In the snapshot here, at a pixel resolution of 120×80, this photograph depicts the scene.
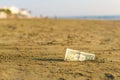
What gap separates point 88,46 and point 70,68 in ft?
9.59

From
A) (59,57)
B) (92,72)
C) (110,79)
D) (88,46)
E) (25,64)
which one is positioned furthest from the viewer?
(88,46)

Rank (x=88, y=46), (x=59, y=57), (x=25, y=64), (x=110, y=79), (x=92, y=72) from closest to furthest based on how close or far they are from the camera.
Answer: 1. (x=110, y=79)
2. (x=92, y=72)
3. (x=25, y=64)
4. (x=59, y=57)
5. (x=88, y=46)

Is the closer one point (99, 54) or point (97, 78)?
point (97, 78)

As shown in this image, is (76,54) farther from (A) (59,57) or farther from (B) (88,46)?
(B) (88,46)

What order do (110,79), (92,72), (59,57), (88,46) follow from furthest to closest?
(88,46) < (59,57) < (92,72) < (110,79)

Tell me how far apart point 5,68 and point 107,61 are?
2.13 meters

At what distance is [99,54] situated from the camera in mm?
7348

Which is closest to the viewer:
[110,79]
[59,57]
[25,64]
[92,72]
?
[110,79]

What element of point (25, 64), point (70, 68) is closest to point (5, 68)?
point (25, 64)

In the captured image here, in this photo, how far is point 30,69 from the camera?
5.86 meters

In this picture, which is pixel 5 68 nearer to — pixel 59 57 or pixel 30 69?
pixel 30 69

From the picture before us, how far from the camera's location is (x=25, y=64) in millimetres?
6230

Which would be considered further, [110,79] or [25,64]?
[25,64]

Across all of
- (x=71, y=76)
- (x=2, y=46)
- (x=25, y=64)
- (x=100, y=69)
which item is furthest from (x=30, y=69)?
(x=2, y=46)
